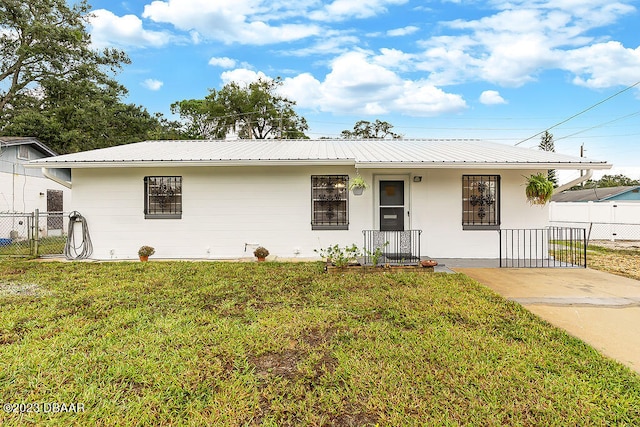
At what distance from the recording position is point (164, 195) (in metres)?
8.06

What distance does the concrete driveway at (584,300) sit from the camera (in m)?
3.27

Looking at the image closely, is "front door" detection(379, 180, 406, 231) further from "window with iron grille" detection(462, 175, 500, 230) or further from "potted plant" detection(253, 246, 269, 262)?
"potted plant" detection(253, 246, 269, 262)

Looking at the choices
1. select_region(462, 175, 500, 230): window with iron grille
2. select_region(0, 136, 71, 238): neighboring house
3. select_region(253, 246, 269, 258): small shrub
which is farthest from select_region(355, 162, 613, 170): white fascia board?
select_region(0, 136, 71, 238): neighboring house

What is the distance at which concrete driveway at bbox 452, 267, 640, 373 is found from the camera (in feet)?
10.7

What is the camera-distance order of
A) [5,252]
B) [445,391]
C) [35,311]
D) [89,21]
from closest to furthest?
[445,391] → [35,311] → [5,252] → [89,21]

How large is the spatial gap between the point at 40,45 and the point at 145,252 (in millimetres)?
19839

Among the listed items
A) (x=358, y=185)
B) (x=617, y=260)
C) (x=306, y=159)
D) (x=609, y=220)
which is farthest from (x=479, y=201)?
(x=609, y=220)

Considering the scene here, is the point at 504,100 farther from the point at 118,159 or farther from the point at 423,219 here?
the point at 118,159

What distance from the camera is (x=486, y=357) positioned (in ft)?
9.36

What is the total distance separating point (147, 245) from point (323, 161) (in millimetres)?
5126

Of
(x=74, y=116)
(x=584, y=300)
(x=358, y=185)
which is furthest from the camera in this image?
(x=74, y=116)

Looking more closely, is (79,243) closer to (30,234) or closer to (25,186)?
(30,234)

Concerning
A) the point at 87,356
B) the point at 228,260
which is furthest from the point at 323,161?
the point at 87,356

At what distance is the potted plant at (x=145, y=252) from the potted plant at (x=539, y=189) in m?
9.35
